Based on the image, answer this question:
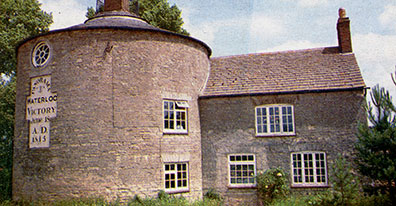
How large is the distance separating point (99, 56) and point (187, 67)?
4296 mm

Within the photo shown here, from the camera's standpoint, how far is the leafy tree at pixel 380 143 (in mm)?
12805

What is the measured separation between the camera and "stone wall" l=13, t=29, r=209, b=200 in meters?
14.8

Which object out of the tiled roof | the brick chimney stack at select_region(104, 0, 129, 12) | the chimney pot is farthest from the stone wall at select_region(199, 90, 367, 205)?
the brick chimney stack at select_region(104, 0, 129, 12)

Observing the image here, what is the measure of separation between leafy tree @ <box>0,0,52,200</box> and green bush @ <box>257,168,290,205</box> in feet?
56.0

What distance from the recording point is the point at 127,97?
15.4m

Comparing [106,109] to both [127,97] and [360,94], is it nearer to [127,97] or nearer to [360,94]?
[127,97]

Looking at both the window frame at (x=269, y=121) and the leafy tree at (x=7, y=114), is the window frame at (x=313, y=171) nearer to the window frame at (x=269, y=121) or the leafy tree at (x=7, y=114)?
the window frame at (x=269, y=121)

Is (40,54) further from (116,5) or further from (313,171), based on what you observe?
(313,171)

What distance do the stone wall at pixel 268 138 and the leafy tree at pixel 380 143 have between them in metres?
2.30

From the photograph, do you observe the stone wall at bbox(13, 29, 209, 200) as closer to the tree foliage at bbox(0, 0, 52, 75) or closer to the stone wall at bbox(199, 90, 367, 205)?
the stone wall at bbox(199, 90, 367, 205)

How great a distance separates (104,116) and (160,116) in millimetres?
2459

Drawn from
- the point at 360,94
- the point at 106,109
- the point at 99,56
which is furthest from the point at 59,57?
the point at 360,94

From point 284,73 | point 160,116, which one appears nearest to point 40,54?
point 160,116

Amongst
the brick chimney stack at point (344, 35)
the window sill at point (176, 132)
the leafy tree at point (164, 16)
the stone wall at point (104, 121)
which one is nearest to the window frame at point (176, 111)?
the window sill at point (176, 132)
